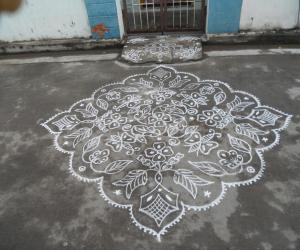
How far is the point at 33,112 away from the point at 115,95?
3.54ft

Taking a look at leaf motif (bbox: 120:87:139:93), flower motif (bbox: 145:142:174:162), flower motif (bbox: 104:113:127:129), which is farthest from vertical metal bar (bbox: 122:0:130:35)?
flower motif (bbox: 145:142:174:162)

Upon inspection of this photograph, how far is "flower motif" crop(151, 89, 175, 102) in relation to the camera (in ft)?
13.2

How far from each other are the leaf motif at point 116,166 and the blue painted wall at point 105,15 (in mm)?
2649

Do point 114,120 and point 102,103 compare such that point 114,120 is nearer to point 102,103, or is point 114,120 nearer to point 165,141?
point 102,103

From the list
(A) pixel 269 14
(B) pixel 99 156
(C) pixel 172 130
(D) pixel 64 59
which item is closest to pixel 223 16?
(A) pixel 269 14

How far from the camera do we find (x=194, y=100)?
3.94 m

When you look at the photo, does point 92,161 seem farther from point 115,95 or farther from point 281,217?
point 281,217

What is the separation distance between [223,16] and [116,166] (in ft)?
9.92

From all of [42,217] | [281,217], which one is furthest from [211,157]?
[42,217]

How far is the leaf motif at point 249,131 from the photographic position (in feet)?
11.0

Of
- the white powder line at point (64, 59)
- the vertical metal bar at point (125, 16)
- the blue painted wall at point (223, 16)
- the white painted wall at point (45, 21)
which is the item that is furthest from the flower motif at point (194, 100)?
the white painted wall at point (45, 21)

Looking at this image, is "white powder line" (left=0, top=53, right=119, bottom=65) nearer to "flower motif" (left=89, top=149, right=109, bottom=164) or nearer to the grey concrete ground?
the grey concrete ground

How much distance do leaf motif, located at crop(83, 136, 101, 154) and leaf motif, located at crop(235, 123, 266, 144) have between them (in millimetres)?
1569

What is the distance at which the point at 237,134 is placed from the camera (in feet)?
11.2
